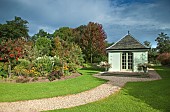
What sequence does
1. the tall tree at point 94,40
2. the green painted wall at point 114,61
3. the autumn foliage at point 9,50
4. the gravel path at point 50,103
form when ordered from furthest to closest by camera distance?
1. the tall tree at point 94,40
2. the green painted wall at point 114,61
3. the autumn foliage at point 9,50
4. the gravel path at point 50,103

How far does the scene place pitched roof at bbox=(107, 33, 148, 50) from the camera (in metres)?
18.0

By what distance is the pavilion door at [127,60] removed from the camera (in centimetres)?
1811

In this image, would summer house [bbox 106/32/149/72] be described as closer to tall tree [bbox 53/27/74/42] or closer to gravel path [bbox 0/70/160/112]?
gravel path [bbox 0/70/160/112]

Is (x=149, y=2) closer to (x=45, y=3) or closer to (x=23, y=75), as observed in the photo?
(x=45, y=3)

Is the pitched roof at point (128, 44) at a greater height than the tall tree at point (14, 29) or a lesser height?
lesser

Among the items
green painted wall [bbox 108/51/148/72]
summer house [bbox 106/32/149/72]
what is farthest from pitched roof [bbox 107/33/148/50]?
green painted wall [bbox 108/51/148/72]

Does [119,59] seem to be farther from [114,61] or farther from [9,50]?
[9,50]

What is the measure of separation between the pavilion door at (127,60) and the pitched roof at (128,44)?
2.29ft

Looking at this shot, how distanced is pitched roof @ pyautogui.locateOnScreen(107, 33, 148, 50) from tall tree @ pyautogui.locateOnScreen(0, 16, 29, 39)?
32.5 meters

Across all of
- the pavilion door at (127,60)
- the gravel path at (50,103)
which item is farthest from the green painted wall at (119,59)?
the gravel path at (50,103)

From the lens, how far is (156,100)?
6828 millimetres

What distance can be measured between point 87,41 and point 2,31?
22.6m

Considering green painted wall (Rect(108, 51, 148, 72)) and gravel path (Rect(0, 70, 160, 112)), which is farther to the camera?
green painted wall (Rect(108, 51, 148, 72))

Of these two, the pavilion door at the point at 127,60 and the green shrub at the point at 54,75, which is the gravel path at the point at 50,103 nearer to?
the green shrub at the point at 54,75
